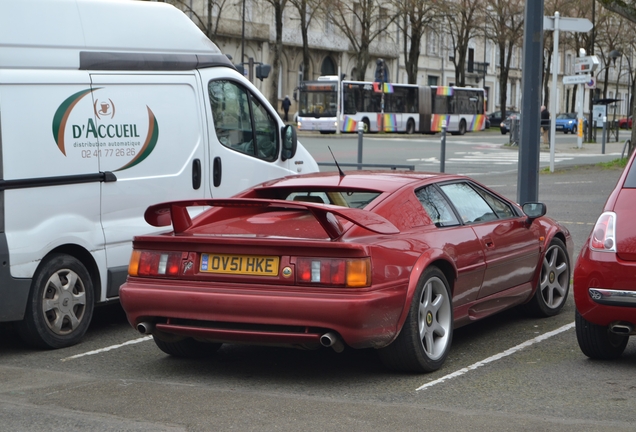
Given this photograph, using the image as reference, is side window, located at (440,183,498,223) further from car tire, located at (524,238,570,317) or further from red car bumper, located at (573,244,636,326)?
red car bumper, located at (573,244,636,326)

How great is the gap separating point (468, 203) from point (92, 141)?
2672 mm

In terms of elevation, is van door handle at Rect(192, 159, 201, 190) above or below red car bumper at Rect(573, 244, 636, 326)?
above

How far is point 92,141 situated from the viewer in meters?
7.43

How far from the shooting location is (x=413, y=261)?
5.98 metres

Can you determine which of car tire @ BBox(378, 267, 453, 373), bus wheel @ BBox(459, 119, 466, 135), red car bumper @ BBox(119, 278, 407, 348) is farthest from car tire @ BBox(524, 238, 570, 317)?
bus wheel @ BBox(459, 119, 466, 135)

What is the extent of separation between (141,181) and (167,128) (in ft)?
1.65

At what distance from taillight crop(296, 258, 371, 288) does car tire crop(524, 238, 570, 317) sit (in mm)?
2583

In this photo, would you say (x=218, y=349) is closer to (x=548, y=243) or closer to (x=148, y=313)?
(x=148, y=313)

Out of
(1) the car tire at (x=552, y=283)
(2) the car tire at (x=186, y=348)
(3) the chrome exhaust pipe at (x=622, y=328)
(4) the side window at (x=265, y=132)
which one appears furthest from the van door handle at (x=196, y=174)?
(3) the chrome exhaust pipe at (x=622, y=328)

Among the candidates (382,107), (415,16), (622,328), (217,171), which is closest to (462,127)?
(382,107)

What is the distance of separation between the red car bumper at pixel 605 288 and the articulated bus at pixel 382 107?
41.4 m

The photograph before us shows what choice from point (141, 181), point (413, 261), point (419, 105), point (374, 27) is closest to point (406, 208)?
A: point (413, 261)

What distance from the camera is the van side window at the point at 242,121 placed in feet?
28.5

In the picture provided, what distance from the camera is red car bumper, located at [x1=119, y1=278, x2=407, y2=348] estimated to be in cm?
558
